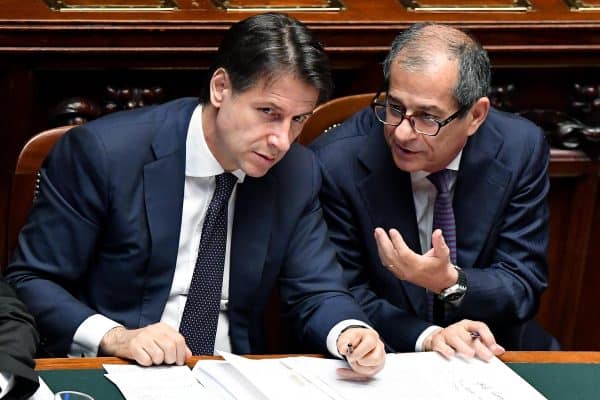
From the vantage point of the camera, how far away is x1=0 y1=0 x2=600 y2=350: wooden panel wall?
3.18 meters

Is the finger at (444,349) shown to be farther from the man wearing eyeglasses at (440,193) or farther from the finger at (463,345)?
the man wearing eyeglasses at (440,193)

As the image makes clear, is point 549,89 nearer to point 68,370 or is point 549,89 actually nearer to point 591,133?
point 591,133

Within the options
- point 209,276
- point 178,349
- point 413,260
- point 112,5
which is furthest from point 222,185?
point 112,5

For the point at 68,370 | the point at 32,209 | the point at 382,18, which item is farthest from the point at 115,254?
the point at 382,18

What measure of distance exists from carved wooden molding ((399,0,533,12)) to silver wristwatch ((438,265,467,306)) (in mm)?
1025

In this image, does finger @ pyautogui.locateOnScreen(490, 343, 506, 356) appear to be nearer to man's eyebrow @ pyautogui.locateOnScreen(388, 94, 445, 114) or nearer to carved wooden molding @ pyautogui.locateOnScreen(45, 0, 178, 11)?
man's eyebrow @ pyautogui.locateOnScreen(388, 94, 445, 114)

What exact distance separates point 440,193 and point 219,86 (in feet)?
2.12

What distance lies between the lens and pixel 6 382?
1865 millimetres

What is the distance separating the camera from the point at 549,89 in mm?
3598

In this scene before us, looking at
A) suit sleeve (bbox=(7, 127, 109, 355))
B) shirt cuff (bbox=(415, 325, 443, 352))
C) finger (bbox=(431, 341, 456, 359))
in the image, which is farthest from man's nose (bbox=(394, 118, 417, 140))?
suit sleeve (bbox=(7, 127, 109, 355))

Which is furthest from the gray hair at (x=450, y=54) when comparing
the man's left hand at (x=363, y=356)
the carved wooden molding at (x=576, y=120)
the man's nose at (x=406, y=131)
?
the carved wooden molding at (x=576, y=120)

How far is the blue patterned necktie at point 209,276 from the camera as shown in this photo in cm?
258

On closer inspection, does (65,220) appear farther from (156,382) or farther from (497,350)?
(497,350)

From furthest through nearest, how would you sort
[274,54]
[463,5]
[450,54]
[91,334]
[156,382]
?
[463,5]
[450,54]
[274,54]
[91,334]
[156,382]
